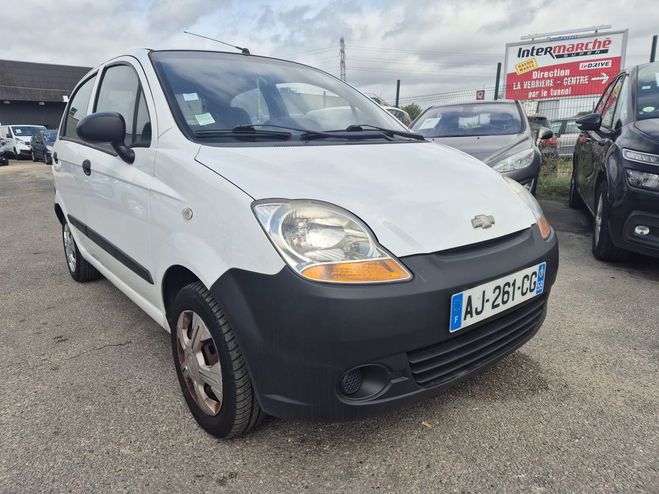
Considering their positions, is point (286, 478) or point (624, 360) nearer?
point (286, 478)

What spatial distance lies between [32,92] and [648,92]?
37.0 meters

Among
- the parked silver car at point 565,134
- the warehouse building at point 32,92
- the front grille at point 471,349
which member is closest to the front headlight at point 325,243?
the front grille at point 471,349

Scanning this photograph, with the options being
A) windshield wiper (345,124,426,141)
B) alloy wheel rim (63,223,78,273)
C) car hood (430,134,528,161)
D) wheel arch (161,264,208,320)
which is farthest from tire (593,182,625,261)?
alloy wheel rim (63,223,78,273)

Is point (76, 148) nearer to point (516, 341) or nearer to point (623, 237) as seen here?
point (516, 341)

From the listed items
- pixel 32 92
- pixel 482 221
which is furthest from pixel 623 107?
pixel 32 92

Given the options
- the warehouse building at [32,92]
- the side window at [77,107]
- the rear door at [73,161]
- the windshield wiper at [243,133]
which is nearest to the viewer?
the windshield wiper at [243,133]

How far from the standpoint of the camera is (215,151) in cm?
186

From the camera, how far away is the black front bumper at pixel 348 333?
4.74ft

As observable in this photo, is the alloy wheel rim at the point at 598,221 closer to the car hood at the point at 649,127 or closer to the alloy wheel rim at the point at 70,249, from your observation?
the car hood at the point at 649,127

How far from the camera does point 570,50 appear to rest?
43.7 feet

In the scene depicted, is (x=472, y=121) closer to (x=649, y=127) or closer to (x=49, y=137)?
(x=649, y=127)

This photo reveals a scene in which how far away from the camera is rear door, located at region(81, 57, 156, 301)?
217 centimetres

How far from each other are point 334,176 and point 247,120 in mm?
693

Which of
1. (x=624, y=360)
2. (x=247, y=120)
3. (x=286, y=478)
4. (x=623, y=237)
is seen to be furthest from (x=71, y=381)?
(x=623, y=237)
